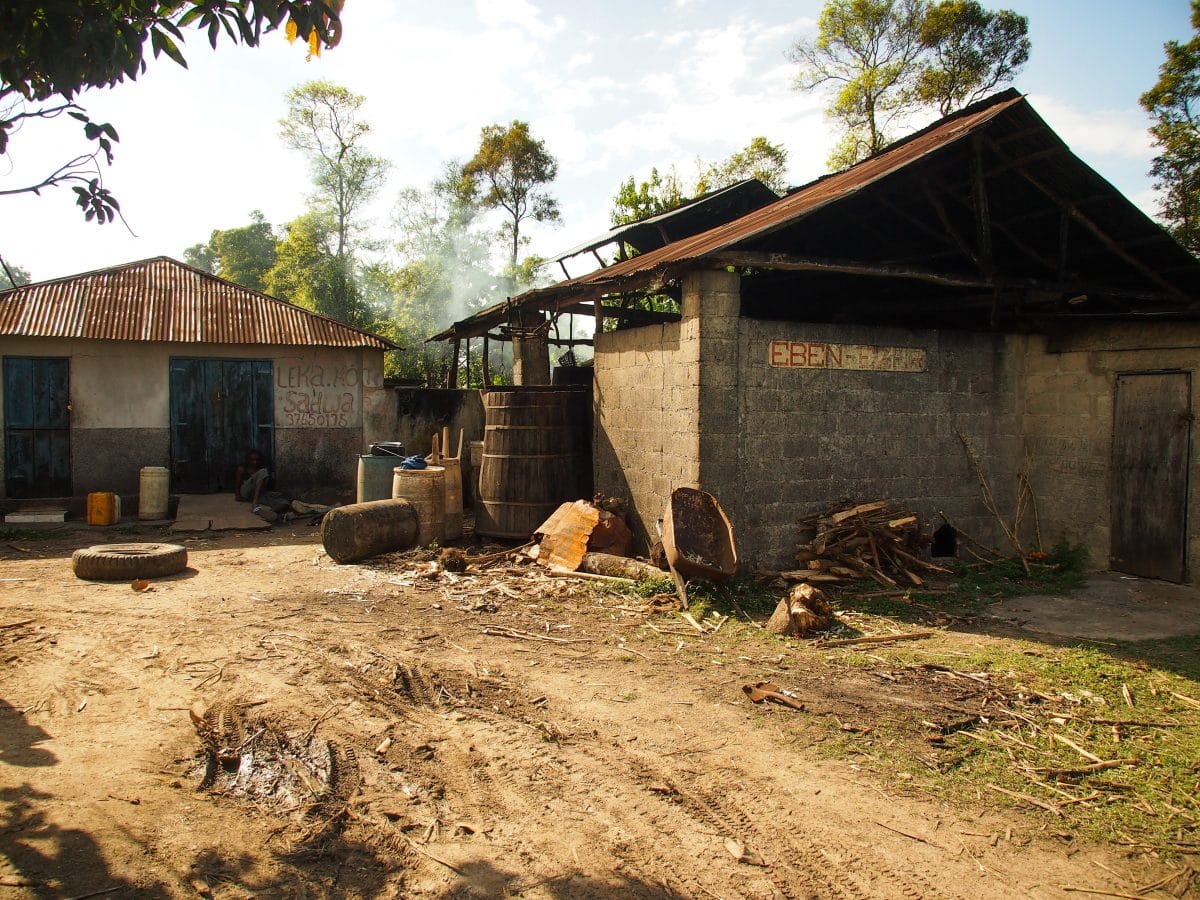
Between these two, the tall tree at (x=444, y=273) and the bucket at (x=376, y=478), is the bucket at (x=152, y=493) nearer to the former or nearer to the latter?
the bucket at (x=376, y=478)

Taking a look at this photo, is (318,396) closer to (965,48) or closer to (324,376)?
(324,376)

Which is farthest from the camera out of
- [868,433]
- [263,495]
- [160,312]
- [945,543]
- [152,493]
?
[160,312]

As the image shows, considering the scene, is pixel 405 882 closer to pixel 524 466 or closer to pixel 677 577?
pixel 677 577

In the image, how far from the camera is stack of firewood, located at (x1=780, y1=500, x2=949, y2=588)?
25.4 ft

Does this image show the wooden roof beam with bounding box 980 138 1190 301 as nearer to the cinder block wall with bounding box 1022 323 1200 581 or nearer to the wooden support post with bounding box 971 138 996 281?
the wooden support post with bounding box 971 138 996 281

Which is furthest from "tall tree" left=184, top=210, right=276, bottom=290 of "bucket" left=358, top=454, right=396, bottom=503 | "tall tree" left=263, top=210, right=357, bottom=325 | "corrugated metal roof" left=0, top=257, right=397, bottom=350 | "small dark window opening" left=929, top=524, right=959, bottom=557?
"small dark window opening" left=929, top=524, right=959, bottom=557

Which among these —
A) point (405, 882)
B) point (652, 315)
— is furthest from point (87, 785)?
point (652, 315)

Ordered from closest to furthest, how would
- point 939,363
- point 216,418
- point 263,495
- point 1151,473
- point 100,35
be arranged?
point 100,35 → point 1151,473 → point 939,363 → point 263,495 → point 216,418

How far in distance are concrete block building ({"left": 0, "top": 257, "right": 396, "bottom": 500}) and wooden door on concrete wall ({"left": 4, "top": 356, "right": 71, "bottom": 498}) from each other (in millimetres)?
16

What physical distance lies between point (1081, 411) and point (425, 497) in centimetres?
805

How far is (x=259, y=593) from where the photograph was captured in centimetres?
754

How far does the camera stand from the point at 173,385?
12.9 m

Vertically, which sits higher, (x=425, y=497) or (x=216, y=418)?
(x=216, y=418)

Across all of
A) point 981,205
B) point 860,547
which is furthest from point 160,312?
point 981,205
